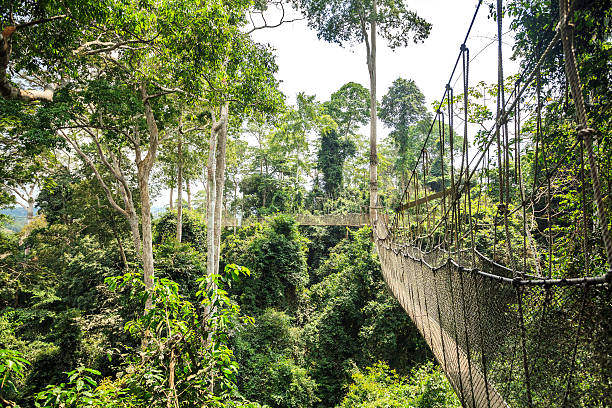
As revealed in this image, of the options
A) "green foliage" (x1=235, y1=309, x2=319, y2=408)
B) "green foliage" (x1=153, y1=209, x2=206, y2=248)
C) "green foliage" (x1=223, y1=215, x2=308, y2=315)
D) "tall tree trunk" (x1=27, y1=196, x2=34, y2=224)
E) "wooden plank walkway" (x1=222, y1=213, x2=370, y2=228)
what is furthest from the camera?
"tall tree trunk" (x1=27, y1=196, x2=34, y2=224)

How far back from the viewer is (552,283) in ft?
2.81

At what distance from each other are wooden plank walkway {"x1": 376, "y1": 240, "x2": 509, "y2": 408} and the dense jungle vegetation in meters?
0.90

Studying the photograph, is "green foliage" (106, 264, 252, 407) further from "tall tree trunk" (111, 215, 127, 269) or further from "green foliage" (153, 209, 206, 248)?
"green foliage" (153, 209, 206, 248)

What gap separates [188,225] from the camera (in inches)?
411

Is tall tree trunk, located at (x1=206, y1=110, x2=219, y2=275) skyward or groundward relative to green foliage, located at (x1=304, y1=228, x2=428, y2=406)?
skyward

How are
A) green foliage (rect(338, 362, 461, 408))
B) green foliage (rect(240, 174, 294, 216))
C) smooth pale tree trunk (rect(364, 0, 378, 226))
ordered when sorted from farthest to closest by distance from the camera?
green foliage (rect(240, 174, 294, 216))
smooth pale tree trunk (rect(364, 0, 378, 226))
green foliage (rect(338, 362, 461, 408))

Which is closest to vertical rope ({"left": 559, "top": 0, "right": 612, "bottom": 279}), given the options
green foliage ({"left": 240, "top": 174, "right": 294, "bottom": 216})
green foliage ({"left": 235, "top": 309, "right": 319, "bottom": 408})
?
green foliage ({"left": 235, "top": 309, "right": 319, "bottom": 408})

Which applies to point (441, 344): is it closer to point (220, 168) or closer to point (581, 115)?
point (581, 115)

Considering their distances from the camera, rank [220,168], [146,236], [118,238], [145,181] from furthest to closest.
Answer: [118,238]
[220,168]
[145,181]
[146,236]

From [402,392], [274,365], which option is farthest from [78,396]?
[274,365]

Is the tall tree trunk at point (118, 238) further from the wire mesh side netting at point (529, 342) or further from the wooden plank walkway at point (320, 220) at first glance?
the wire mesh side netting at point (529, 342)

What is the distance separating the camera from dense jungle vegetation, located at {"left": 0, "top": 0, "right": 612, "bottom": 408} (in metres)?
1.73

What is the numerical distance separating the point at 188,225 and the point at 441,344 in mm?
9381

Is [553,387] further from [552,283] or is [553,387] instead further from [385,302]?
[385,302]
